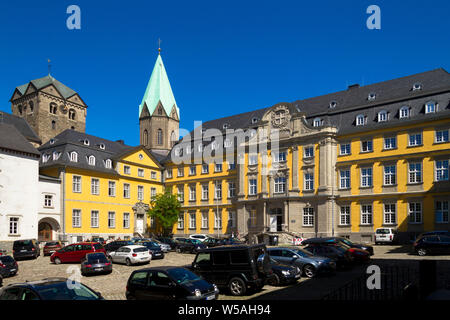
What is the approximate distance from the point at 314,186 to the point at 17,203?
107ft

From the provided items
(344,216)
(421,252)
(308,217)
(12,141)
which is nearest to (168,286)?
(421,252)

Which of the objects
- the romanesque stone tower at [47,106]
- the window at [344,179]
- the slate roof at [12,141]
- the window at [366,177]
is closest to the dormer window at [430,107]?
the window at [366,177]

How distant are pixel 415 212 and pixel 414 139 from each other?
744 centimetres

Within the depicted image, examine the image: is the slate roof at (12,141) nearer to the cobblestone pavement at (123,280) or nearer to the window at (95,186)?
the window at (95,186)

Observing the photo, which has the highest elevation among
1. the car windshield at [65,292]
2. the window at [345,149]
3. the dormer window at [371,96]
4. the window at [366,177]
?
the dormer window at [371,96]

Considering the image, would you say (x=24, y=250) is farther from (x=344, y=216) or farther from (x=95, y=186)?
(x=344, y=216)

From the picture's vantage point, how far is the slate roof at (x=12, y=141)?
1740 inches

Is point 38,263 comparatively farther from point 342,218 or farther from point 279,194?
point 342,218

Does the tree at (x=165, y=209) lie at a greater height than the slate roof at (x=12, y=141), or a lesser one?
lesser

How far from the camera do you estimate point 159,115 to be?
80812mm

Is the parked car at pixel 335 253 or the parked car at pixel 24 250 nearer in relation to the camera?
the parked car at pixel 335 253

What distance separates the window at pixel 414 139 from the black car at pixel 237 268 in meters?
31.0

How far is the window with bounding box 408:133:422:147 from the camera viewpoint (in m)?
42.7

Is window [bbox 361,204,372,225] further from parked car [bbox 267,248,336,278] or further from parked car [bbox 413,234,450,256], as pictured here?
parked car [bbox 267,248,336,278]
